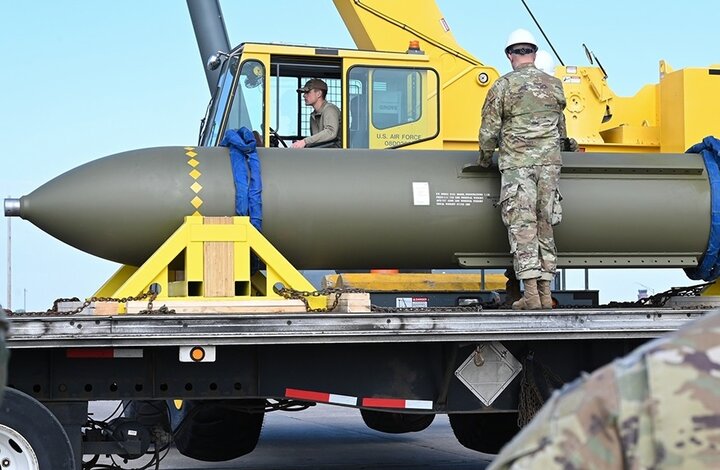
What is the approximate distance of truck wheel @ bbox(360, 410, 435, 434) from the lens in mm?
9445

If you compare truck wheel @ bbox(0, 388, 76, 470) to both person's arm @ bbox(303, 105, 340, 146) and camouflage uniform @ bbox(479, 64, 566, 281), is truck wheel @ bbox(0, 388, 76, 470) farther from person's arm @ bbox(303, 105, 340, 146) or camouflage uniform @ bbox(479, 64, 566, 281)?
person's arm @ bbox(303, 105, 340, 146)

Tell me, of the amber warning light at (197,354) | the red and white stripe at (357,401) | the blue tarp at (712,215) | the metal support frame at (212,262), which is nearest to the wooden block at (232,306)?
the metal support frame at (212,262)

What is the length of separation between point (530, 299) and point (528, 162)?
2.77 feet

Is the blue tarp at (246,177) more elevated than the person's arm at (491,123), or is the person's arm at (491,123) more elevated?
the person's arm at (491,123)

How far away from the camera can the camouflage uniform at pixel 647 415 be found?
4.31ft

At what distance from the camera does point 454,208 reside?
6832mm

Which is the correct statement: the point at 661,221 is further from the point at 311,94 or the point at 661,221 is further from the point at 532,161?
the point at 311,94

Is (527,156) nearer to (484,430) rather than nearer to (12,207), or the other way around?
(484,430)

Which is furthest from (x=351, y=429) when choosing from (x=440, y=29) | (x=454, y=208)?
(x=454, y=208)

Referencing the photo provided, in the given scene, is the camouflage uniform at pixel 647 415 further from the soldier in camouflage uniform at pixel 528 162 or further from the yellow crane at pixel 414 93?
the yellow crane at pixel 414 93

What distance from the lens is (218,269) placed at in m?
6.16

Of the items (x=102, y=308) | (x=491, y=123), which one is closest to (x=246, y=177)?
(x=102, y=308)

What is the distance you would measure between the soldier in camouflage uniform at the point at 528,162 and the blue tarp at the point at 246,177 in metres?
1.43

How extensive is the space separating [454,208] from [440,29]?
3.53 meters
